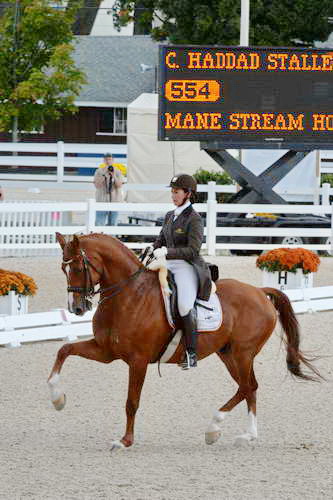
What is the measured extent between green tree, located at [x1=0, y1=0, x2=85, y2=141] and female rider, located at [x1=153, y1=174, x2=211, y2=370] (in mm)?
31505

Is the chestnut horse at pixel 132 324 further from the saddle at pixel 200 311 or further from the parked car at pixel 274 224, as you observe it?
the parked car at pixel 274 224


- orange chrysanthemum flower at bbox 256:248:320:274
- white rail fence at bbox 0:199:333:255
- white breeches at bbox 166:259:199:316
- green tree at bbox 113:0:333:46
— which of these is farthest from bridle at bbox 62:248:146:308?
green tree at bbox 113:0:333:46

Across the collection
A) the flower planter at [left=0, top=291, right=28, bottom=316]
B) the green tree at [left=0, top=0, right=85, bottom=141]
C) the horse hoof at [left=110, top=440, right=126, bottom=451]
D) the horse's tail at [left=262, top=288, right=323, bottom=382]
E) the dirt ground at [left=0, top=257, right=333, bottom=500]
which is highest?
the green tree at [left=0, top=0, right=85, bottom=141]

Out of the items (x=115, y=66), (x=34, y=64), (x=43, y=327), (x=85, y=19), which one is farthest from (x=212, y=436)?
(x=85, y=19)

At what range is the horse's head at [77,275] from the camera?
8961mm

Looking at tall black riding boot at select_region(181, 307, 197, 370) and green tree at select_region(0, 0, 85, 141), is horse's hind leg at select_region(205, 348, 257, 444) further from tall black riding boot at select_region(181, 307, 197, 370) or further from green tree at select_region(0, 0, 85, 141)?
green tree at select_region(0, 0, 85, 141)

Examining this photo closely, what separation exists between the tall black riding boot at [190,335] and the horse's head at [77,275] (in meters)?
0.84

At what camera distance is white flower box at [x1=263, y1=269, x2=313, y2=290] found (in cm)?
1791

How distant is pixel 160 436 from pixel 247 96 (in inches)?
526

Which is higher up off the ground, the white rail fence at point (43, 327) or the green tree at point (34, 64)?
the green tree at point (34, 64)

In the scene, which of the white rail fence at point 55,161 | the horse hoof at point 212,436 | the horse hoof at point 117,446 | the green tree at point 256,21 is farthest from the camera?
the green tree at point 256,21

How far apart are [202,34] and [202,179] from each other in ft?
50.2

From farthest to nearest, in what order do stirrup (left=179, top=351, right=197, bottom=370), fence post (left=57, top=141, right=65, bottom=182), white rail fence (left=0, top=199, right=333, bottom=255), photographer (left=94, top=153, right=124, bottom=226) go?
fence post (left=57, top=141, right=65, bottom=182)
photographer (left=94, top=153, right=124, bottom=226)
white rail fence (left=0, top=199, right=333, bottom=255)
stirrup (left=179, top=351, right=197, bottom=370)

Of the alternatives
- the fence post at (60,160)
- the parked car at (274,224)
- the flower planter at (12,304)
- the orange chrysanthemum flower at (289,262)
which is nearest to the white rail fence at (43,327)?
the flower planter at (12,304)
